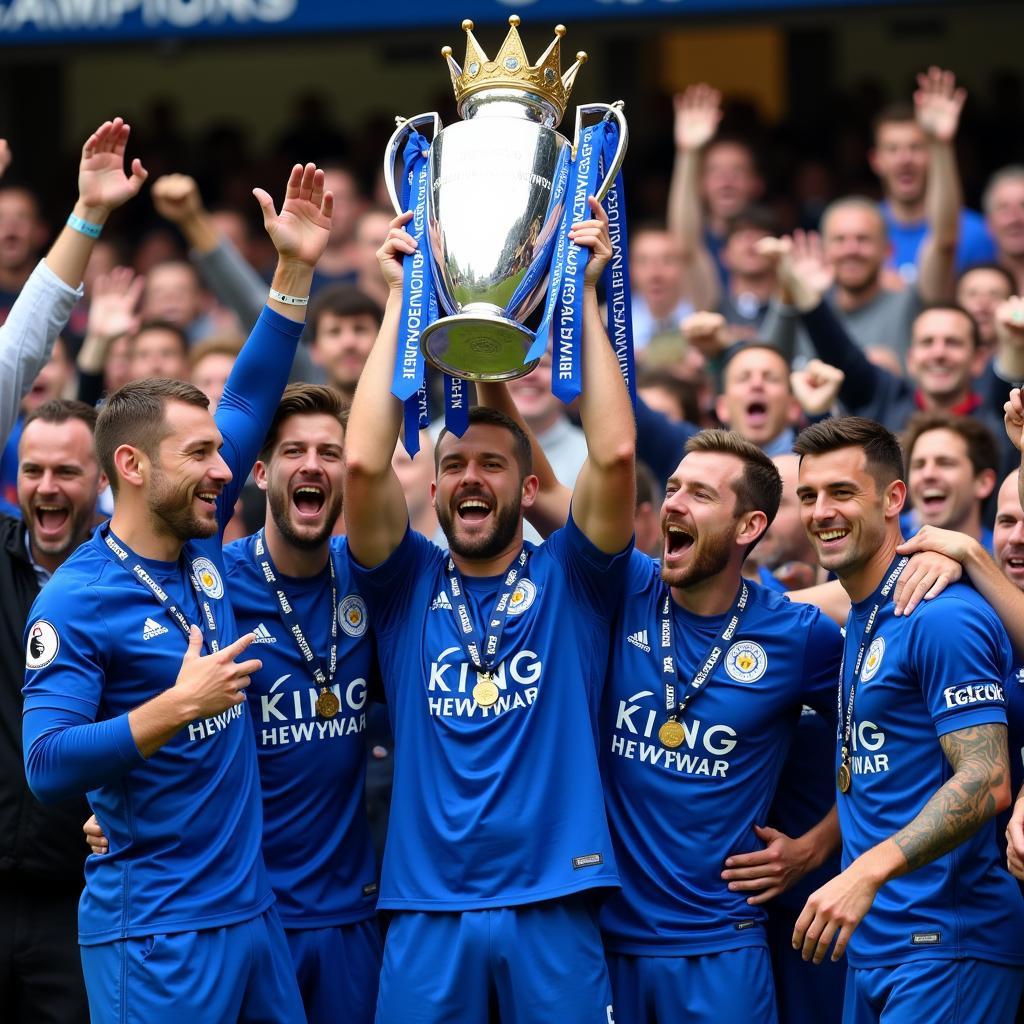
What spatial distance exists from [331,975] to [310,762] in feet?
2.01

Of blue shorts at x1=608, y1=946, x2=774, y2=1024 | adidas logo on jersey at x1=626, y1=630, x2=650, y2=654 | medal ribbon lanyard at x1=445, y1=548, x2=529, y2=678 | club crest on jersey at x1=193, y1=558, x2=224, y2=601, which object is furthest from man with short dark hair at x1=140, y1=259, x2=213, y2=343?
blue shorts at x1=608, y1=946, x2=774, y2=1024

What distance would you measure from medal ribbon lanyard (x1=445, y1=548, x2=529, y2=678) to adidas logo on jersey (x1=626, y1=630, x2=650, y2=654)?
373mm

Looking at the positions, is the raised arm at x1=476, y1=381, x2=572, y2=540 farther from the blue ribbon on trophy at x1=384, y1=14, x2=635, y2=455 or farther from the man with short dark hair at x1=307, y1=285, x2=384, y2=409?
the man with short dark hair at x1=307, y1=285, x2=384, y2=409

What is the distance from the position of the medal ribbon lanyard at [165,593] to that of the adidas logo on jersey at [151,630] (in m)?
0.06

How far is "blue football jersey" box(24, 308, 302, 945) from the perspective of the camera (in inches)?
189

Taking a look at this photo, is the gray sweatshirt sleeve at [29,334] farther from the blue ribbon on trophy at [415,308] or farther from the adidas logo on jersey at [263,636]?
the blue ribbon on trophy at [415,308]

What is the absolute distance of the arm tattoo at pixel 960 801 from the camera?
468 cm

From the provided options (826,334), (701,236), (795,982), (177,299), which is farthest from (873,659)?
(177,299)

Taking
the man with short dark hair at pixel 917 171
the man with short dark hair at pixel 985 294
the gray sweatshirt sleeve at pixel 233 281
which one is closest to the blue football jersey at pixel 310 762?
the gray sweatshirt sleeve at pixel 233 281

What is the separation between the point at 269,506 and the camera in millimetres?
5535

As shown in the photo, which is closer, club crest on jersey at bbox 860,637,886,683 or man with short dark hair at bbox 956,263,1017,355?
club crest on jersey at bbox 860,637,886,683

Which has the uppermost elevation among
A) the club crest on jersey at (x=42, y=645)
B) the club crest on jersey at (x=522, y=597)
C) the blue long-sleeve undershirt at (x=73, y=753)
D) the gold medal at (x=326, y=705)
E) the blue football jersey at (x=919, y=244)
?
the blue football jersey at (x=919, y=244)

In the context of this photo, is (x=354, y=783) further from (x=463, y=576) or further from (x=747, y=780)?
(x=747, y=780)

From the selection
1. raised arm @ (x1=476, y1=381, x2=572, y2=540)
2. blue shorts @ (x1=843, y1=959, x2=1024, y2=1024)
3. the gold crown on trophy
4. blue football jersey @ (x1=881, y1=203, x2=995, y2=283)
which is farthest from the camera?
blue football jersey @ (x1=881, y1=203, x2=995, y2=283)
